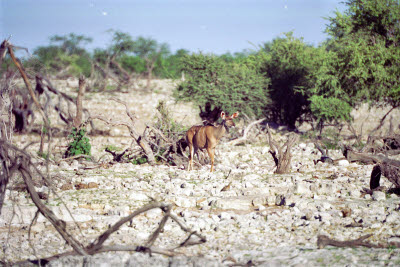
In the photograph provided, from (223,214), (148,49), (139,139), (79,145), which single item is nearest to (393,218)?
(223,214)

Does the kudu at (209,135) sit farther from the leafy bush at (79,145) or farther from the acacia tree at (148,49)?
the acacia tree at (148,49)

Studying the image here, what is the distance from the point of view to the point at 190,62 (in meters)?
22.0

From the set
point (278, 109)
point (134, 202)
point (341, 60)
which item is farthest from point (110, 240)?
point (278, 109)

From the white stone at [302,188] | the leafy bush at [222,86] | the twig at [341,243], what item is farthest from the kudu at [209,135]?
the leafy bush at [222,86]

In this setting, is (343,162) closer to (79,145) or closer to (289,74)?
(79,145)

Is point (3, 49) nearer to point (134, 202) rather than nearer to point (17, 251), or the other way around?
point (17, 251)

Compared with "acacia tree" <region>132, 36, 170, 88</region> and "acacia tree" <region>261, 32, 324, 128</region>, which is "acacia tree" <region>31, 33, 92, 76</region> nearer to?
A: "acacia tree" <region>132, 36, 170, 88</region>

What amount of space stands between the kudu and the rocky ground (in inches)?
22.1

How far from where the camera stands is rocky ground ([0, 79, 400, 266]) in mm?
5699

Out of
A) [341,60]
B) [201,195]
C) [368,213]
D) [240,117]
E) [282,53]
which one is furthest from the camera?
[282,53]

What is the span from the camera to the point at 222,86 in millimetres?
21547

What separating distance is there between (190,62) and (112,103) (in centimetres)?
845

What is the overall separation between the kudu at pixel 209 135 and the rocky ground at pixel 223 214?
1.84 feet

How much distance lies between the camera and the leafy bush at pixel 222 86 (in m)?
21.0
